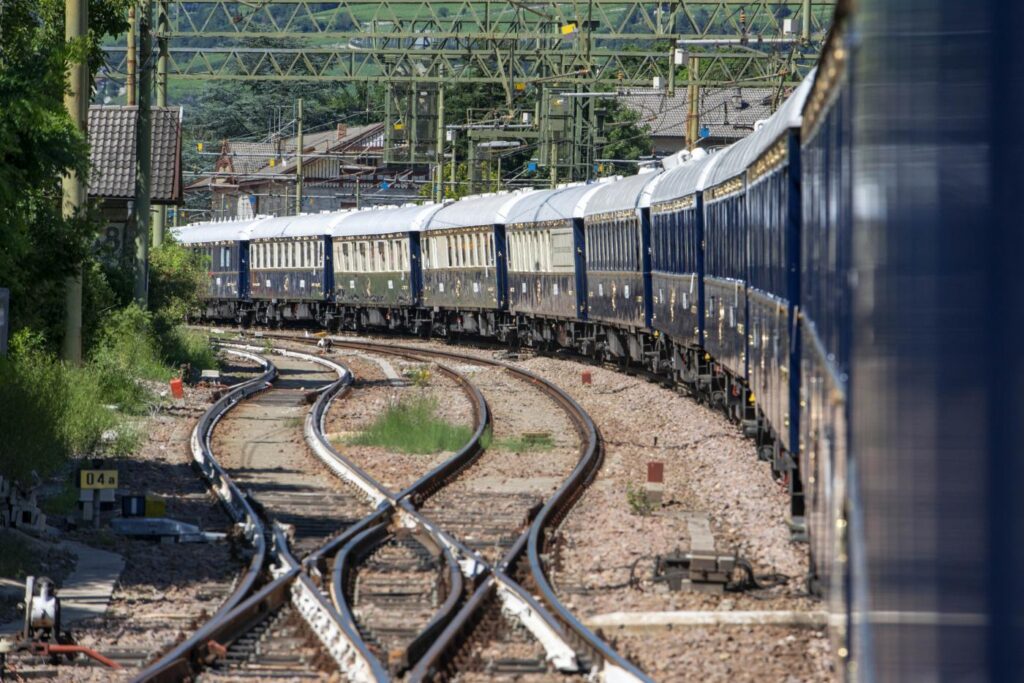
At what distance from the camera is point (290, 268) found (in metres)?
50.1

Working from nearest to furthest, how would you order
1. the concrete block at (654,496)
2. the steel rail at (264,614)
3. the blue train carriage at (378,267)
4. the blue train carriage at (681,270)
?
the steel rail at (264,614)
the concrete block at (654,496)
the blue train carriage at (681,270)
the blue train carriage at (378,267)

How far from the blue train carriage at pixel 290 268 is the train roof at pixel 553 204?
1377 centimetres

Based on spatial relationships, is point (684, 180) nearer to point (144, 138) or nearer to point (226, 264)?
point (144, 138)

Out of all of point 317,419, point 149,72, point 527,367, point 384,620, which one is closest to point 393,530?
point 384,620

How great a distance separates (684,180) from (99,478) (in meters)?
10.3

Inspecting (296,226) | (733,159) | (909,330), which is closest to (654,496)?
(733,159)

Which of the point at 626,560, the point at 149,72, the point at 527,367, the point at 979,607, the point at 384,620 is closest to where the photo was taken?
the point at 979,607

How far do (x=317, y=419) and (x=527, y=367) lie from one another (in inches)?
422

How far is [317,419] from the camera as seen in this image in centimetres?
2133

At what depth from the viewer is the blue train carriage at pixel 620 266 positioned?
25.1 meters

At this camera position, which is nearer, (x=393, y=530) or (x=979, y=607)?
(x=979, y=607)

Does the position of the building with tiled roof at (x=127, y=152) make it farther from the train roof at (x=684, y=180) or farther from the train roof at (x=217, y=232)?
the train roof at (x=217, y=232)

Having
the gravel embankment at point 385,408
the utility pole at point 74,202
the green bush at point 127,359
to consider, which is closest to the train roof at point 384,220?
the gravel embankment at point 385,408

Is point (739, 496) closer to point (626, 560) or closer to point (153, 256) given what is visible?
point (626, 560)
